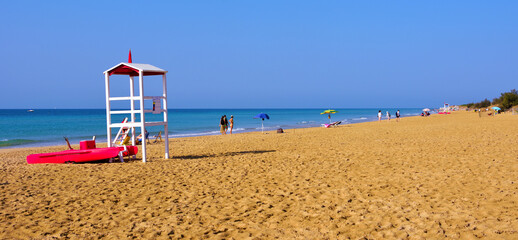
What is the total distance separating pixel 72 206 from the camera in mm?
5738

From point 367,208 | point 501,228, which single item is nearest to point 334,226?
point 367,208

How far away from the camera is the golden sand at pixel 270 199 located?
4520 millimetres

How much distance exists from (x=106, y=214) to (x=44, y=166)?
18.0 feet

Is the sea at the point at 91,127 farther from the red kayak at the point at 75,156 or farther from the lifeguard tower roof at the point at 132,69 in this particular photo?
the lifeguard tower roof at the point at 132,69

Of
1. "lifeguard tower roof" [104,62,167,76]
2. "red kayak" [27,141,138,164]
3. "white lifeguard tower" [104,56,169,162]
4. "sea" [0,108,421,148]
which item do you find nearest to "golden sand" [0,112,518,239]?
"red kayak" [27,141,138,164]

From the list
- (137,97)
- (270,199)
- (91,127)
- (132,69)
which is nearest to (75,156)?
(137,97)

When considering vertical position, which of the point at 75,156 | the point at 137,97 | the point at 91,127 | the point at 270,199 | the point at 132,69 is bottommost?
the point at 91,127

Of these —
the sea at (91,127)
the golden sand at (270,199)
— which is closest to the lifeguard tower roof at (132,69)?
the golden sand at (270,199)

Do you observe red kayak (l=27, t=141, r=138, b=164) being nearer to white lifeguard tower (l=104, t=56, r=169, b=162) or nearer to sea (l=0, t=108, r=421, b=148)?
white lifeguard tower (l=104, t=56, r=169, b=162)

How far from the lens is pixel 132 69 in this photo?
34.6 feet

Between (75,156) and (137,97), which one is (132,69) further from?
(75,156)

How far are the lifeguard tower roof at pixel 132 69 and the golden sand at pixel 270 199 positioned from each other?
2.54 m

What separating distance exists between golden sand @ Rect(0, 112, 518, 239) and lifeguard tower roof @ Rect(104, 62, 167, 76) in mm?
2544

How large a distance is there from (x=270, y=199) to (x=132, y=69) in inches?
256
